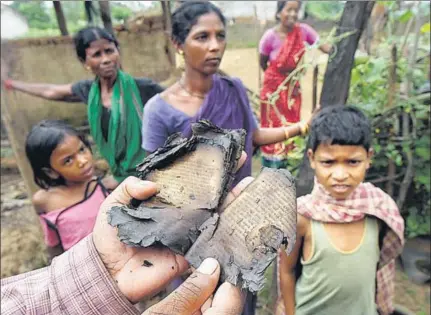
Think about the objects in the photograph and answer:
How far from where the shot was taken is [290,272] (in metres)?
1.61

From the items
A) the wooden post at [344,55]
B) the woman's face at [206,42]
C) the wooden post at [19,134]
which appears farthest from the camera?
the wooden post at [19,134]

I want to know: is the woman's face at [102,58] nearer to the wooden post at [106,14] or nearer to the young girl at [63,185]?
the young girl at [63,185]

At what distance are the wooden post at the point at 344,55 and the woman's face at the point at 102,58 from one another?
3.86ft

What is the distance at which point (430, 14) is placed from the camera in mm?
3023

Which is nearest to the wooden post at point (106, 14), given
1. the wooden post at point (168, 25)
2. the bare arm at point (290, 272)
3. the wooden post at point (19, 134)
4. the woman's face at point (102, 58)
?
the wooden post at point (168, 25)

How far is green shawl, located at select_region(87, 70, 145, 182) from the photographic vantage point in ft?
7.29

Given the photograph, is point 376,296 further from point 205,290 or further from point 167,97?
point 167,97

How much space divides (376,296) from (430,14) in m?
2.36

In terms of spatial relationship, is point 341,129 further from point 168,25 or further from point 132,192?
point 168,25

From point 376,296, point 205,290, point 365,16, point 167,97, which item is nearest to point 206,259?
point 205,290

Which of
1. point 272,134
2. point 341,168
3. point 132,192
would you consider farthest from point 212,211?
point 272,134

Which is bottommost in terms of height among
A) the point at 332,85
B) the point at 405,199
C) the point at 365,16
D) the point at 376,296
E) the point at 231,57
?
the point at 405,199

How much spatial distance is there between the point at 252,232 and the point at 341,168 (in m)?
0.67

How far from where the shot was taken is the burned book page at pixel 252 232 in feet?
3.15
